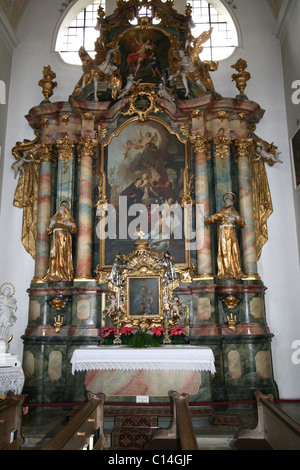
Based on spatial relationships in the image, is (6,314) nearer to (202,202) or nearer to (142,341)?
(142,341)

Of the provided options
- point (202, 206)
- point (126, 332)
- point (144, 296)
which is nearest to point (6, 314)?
point (126, 332)

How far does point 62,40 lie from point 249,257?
A: 8.10 meters

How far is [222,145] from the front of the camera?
391 inches

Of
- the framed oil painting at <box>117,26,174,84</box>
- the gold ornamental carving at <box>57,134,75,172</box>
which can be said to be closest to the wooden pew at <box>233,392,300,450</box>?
the gold ornamental carving at <box>57,134,75,172</box>

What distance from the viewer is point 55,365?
8.79m

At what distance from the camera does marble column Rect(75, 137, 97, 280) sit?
9.39 meters

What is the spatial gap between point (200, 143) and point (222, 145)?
52cm

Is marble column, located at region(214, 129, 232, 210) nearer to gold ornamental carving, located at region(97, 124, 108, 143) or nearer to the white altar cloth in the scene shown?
gold ornamental carving, located at region(97, 124, 108, 143)

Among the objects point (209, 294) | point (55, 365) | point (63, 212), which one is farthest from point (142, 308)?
point (63, 212)

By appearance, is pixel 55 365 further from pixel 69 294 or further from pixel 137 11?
pixel 137 11

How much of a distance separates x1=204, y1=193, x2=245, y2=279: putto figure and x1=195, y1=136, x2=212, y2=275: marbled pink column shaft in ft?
0.90

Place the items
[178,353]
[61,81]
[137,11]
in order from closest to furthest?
[178,353] < [137,11] < [61,81]

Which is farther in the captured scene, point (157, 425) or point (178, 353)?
point (178, 353)

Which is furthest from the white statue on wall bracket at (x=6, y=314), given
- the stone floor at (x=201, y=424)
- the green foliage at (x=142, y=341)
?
the green foliage at (x=142, y=341)
